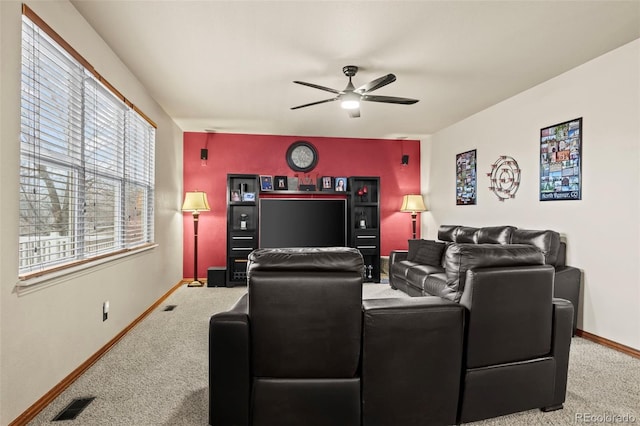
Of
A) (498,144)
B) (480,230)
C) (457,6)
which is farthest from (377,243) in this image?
(457,6)

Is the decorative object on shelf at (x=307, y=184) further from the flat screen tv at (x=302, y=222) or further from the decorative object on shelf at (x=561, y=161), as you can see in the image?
the decorative object on shelf at (x=561, y=161)

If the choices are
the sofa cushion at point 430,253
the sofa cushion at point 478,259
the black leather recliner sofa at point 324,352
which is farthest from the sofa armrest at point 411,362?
the sofa cushion at point 430,253

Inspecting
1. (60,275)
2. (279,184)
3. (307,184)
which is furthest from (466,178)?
(60,275)

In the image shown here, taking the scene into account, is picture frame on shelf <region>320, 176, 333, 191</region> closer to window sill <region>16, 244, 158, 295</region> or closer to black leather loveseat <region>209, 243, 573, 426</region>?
window sill <region>16, 244, 158, 295</region>

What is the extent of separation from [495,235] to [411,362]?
9.29 feet

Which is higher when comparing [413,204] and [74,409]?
[413,204]

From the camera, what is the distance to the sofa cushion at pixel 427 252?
4469 mm

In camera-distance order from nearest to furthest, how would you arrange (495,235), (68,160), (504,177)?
(68,160)
(495,235)
(504,177)

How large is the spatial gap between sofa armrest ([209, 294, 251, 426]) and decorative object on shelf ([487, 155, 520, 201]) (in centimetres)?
387

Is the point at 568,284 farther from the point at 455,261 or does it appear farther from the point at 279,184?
the point at 279,184

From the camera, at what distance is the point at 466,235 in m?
4.46

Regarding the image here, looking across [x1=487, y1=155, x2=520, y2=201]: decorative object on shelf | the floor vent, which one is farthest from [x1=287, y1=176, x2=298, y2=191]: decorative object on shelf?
the floor vent

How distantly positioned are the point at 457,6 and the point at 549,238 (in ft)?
7.54

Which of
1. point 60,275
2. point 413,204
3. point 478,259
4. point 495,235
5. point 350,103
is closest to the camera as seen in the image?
Result: point 478,259
